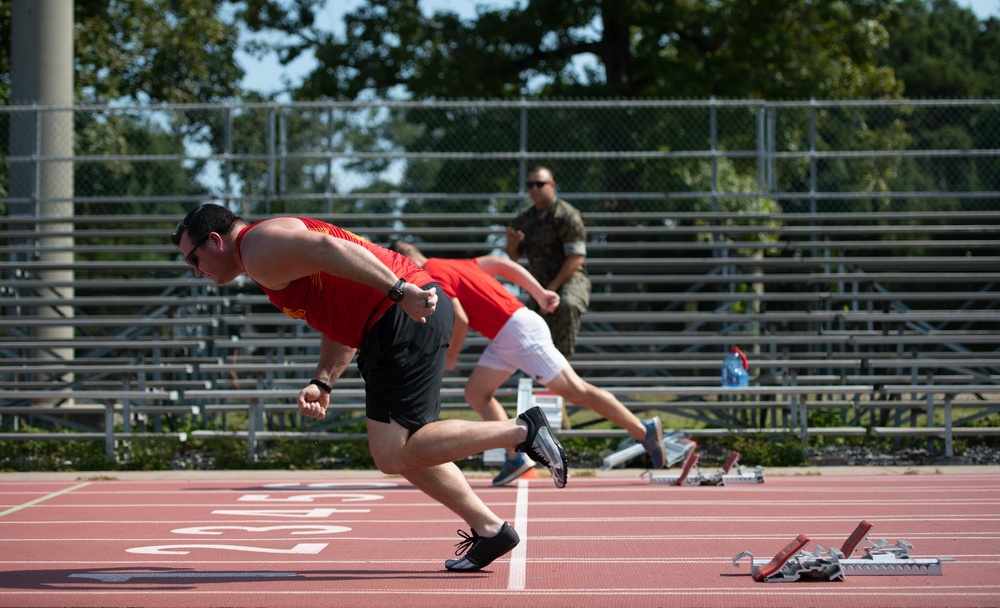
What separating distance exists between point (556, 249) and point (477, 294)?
98.0 inches

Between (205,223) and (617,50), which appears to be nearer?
(205,223)

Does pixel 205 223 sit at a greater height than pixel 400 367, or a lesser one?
greater

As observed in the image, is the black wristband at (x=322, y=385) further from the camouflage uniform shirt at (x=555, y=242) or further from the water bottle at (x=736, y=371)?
the water bottle at (x=736, y=371)

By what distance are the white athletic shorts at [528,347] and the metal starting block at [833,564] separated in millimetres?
2838

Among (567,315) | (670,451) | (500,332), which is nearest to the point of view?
(500,332)

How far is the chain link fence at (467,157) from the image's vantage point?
12945 mm

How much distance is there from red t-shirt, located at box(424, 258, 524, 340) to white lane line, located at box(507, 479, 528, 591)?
1213 mm

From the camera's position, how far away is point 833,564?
15.5ft

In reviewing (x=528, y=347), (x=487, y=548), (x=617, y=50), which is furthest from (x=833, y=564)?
(x=617, y=50)

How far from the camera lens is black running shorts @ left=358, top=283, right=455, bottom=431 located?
485 cm

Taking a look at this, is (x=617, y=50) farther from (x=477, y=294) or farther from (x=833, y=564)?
(x=833, y=564)

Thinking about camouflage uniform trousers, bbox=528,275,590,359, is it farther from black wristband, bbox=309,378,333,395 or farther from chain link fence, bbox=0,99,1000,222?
black wristband, bbox=309,378,333,395

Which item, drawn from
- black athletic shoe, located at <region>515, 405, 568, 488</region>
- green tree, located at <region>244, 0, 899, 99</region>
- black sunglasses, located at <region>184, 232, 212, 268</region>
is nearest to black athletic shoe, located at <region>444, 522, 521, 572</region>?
black athletic shoe, located at <region>515, 405, 568, 488</region>

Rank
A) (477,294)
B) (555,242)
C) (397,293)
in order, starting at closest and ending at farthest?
(397,293)
(477,294)
(555,242)
